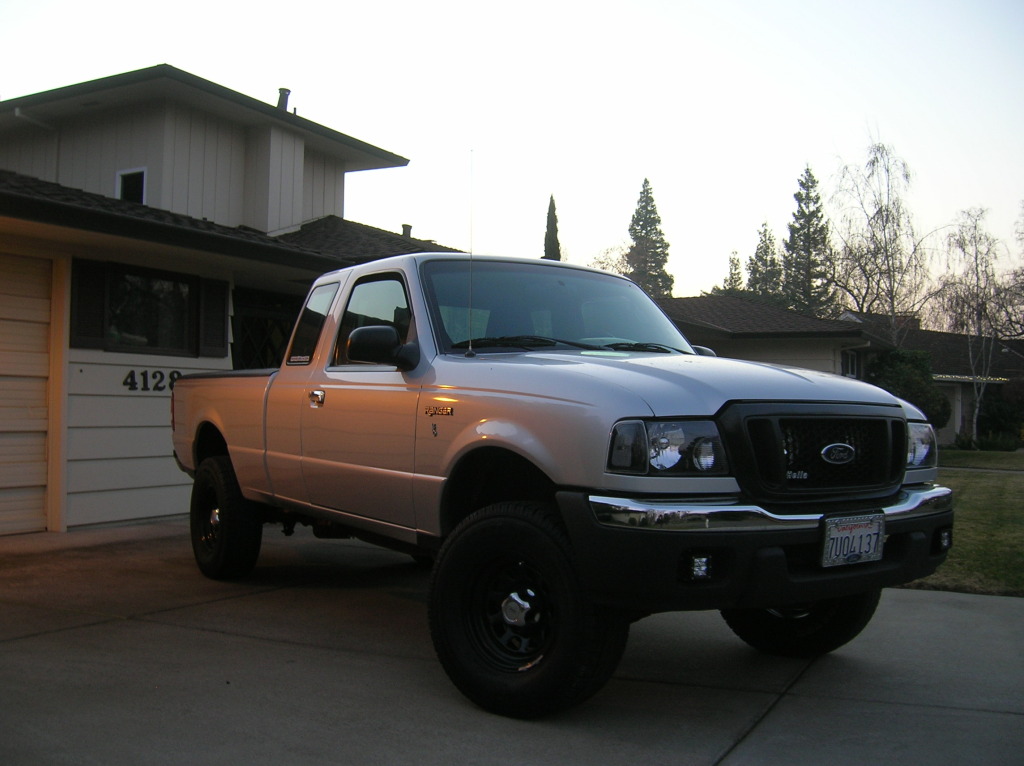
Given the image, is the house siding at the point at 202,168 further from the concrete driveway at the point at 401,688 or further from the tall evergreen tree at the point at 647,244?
the tall evergreen tree at the point at 647,244

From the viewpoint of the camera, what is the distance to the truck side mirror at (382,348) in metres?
4.39

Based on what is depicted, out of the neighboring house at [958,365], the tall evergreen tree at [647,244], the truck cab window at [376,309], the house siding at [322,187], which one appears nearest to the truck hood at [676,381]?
the truck cab window at [376,309]

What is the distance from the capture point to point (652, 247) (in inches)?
2933

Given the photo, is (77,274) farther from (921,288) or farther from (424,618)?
(921,288)

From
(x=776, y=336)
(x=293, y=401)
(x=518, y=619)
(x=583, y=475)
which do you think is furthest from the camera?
(x=776, y=336)

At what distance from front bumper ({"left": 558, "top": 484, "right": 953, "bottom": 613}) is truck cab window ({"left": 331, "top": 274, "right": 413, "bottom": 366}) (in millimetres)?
1779

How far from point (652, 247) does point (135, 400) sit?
67655 millimetres

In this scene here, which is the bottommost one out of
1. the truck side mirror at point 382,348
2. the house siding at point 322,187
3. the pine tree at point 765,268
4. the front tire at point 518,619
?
the front tire at point 518,619

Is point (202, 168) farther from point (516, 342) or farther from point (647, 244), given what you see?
point (647, 244)

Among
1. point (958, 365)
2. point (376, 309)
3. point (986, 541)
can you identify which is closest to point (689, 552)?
point (376, 309)

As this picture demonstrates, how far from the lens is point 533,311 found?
491cm

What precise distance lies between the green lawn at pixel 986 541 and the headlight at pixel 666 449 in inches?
164

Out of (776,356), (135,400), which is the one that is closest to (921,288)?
(776,356)

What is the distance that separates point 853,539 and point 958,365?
136 feet
